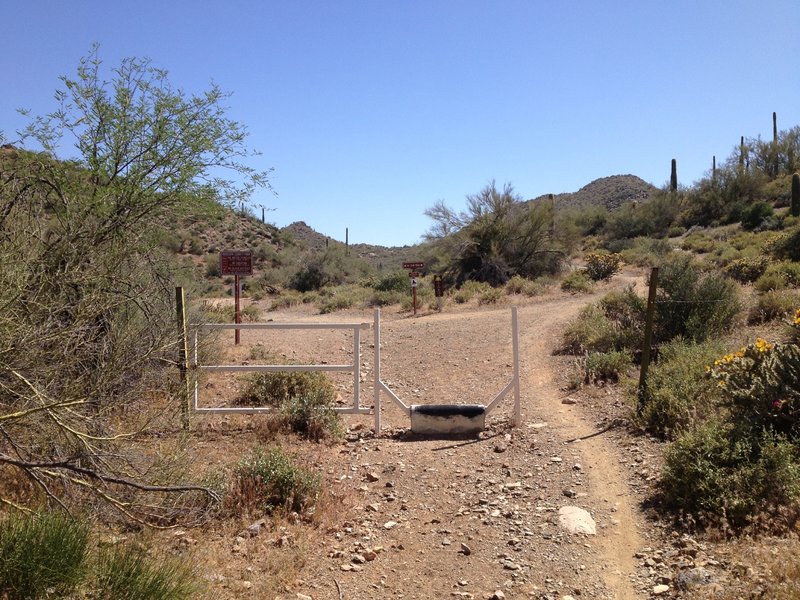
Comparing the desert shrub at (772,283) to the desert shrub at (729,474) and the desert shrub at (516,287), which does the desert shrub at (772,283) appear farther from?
the desert shrub at (729,474)

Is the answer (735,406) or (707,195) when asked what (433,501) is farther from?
(707,195)

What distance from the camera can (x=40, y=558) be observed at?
11.5ft

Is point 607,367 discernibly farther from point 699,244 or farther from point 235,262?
point 699,244

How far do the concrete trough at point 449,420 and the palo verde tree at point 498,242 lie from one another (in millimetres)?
21097

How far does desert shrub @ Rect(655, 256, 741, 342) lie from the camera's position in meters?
11.6

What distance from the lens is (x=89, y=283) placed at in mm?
4883

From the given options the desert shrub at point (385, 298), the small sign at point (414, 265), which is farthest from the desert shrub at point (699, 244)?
the small sign at point (414, 265)

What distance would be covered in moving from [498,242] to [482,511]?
2505 cm

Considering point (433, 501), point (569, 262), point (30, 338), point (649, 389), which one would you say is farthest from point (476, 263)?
point (30, 338)

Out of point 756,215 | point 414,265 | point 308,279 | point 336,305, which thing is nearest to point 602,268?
point 414,265

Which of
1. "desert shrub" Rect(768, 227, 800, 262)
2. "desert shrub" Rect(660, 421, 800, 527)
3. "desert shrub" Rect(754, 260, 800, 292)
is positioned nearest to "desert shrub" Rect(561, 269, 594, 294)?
"desert shrub" Rect(768, 227, 800, 262)

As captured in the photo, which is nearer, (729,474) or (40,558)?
(40,558)

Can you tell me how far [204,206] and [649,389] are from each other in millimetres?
5993

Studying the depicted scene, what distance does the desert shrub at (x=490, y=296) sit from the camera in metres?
23.3
